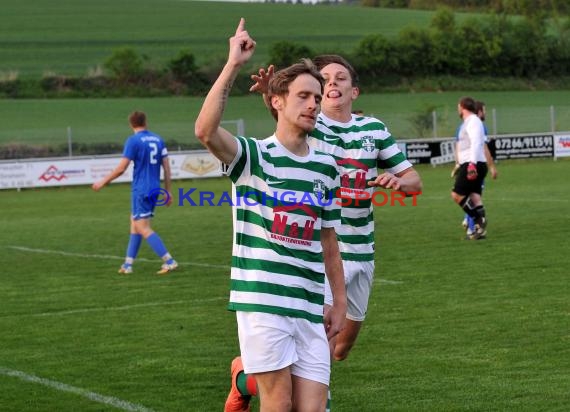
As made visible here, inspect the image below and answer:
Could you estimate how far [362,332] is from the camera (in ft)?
33.8

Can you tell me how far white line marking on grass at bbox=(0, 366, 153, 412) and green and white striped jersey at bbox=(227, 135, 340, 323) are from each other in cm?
240

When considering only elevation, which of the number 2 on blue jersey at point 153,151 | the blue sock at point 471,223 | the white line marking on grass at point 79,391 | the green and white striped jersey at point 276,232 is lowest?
the white line marking on grass at point 79,391

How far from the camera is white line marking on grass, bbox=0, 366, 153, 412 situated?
7.74m

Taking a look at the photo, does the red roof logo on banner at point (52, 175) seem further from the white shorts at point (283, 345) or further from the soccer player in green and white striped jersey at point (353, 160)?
the white shorts at point (283, 345)

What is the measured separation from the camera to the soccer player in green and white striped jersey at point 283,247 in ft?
18.0

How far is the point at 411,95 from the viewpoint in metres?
62.8

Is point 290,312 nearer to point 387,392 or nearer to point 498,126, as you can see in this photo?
point 387,392

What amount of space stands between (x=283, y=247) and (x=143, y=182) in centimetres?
974

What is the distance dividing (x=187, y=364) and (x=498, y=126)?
40226mm

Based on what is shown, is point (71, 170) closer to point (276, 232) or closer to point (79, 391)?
point (79, 391)

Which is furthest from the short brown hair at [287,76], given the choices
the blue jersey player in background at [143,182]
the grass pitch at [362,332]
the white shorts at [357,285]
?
the blue jersey player in background at [143,182]

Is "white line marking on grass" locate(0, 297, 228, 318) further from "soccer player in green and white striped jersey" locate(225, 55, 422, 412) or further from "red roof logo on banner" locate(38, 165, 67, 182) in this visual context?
"red roof logo on banner" locate(38, 165, 67, 182)

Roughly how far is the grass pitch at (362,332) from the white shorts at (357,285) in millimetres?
640

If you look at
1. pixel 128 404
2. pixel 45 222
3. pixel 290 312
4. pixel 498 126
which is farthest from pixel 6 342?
pixel 498 126
